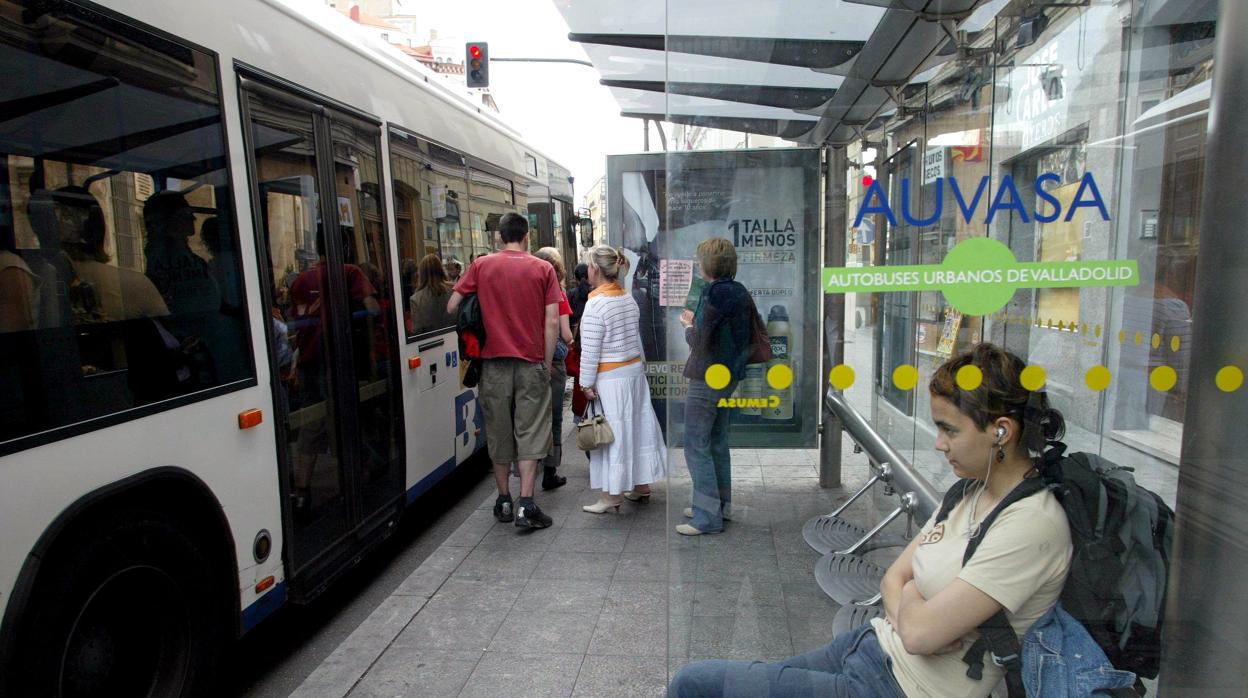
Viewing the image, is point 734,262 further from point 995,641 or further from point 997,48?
point 995,641

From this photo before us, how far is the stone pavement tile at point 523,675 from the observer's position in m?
3.42

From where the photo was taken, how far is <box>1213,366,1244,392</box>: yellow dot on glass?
1991 millimetres

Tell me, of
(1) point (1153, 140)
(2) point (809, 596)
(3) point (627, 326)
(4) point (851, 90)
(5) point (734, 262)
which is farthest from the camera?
(3) point (627, 326)

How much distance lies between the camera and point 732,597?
3.03 m

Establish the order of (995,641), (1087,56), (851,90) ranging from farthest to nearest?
(851,90), (1087,56), (995,641)

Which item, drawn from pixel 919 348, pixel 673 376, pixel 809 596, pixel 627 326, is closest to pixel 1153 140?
pixel 919 348

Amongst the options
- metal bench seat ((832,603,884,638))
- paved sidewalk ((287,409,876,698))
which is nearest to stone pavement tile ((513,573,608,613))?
paved sidewalk ((287,409,876,698))

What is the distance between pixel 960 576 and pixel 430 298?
4.55m

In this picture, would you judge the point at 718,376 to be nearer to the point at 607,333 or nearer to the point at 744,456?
the point at 744,456

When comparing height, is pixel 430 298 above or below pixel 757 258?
below

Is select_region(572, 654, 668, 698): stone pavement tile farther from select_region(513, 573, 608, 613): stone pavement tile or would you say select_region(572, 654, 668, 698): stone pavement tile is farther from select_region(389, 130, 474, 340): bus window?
select_region(389, 130, 474, 340): bus window

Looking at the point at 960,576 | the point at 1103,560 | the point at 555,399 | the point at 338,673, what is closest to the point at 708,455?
the point at 960,576

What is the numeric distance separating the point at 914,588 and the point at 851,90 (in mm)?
2262

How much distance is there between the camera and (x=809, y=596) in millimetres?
3172
